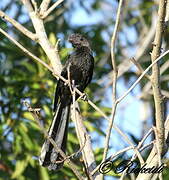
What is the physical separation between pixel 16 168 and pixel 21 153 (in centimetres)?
24

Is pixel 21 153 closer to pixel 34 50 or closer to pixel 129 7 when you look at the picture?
pixel 34 50

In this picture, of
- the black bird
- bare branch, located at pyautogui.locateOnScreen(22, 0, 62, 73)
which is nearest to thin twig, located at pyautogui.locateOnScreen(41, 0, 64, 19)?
bare branch, located at pyautogui.locateOnScreen(22, 0, 62, 73)

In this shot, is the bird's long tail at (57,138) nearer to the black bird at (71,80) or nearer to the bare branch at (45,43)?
the black bird at (71,80)

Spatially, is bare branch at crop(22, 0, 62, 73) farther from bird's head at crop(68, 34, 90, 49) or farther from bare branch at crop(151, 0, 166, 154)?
bird's head at crop(68, 34, 90, 49)

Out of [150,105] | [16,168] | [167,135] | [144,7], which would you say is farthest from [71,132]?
[167,135]

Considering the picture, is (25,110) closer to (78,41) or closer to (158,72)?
(78,41)

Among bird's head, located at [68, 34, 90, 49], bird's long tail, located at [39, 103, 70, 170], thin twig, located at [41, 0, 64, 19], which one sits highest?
thin twig, located at [41, 0, 64, 19]

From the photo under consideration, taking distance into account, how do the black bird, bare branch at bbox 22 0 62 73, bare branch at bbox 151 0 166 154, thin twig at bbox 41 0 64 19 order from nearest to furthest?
bare branch at bbox 151 0 166 154
bare branch at bbox 22 0 62 73
thin twig at bbox 41 0 64 19
the black bird

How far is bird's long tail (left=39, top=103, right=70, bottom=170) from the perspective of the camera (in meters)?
3.75

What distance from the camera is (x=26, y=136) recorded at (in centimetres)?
548

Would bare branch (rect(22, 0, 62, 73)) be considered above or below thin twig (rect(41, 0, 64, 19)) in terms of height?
below

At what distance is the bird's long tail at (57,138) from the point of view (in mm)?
3750

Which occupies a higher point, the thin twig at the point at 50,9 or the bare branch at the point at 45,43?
the thin twig at the point at 50,9

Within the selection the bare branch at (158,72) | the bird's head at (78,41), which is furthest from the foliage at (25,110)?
the bare branch at (158,72)
